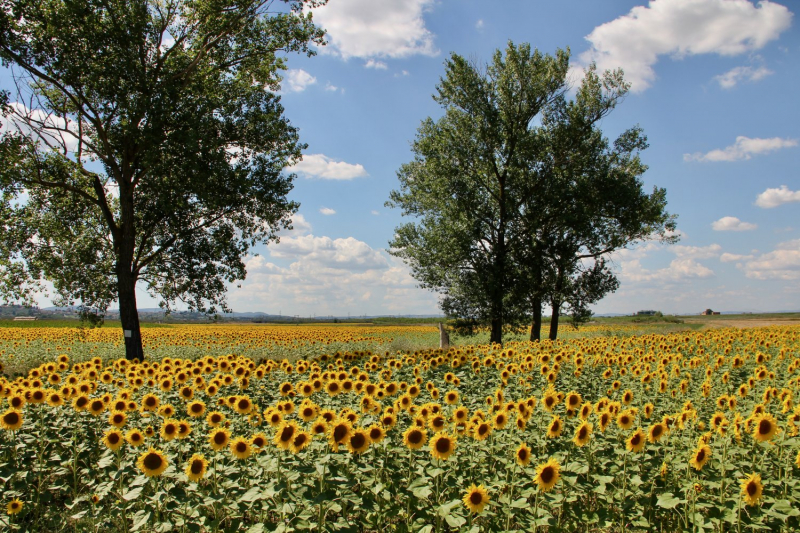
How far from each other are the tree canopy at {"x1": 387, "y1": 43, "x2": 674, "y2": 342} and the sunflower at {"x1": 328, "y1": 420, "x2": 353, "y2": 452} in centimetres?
1695

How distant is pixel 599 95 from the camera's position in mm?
23188

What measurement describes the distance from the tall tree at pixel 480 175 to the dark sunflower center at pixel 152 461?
17.4 m

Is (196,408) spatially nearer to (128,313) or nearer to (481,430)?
(481,430)

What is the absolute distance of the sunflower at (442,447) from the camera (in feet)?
13.5

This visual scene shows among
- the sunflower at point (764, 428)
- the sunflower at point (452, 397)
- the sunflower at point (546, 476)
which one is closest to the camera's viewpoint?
the sunflower at point (546, 476)

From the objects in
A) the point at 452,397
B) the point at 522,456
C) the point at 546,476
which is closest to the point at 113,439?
the point at 452,397

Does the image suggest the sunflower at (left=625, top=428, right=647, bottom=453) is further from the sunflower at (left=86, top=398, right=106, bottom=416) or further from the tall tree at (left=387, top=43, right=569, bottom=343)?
the tall tree at (left=387, top=43, right=569, bottom=343)

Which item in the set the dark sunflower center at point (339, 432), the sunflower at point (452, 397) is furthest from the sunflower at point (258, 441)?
the sunflower at point (452, 397)

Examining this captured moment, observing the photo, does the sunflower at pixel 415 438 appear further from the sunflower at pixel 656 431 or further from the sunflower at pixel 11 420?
the sunflower at pixel 11 420

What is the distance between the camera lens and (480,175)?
73.1ft

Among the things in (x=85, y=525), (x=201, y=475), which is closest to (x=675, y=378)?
(x=201, y=475)

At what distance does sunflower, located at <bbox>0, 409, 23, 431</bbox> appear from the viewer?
206 inches

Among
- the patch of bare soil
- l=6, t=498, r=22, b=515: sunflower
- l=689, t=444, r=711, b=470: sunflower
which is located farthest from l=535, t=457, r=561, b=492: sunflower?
the patch of bare soil

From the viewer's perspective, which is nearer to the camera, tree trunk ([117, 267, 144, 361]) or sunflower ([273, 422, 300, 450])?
sunflower ([273, 422, 300, 450])
